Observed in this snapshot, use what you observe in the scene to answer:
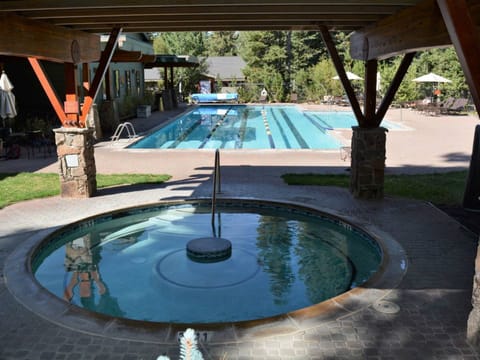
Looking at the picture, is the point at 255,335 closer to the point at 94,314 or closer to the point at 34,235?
the point at 94,314

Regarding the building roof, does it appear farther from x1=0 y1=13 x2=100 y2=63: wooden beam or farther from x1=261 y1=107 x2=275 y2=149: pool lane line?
x1=0 y1=13 x2=100 y2=63: wooden beam

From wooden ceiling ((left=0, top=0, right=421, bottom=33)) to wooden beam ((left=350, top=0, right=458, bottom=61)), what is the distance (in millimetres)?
163

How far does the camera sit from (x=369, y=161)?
9.74 meters

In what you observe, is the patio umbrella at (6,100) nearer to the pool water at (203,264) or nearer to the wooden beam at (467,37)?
the pool water at (203,264)

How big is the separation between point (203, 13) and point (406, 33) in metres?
3.37

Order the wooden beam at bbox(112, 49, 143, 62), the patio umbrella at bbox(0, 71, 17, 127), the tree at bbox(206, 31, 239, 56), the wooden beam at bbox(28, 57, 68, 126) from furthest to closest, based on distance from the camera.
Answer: the tree at bbox(206, 31, 239, 56), the wooden beam at bbox(112, 49, 143, 62), the patio umbrella at bbox(0, 71, 17, 127), the wooden beam at bbox(28, 57, 68, 126)

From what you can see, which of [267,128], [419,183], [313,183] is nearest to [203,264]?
[313,183]

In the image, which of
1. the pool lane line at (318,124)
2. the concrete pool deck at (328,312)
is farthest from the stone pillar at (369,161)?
the pool lane line at (318,124)

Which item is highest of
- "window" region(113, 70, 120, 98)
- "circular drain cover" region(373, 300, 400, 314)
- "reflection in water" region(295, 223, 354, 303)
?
"window" region(113, 70, 120, 98)

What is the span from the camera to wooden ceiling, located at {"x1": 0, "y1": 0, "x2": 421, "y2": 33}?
7.09 meters

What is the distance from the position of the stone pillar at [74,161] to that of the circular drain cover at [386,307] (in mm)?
6877

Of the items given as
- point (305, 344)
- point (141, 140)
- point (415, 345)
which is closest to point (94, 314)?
point (305, 344)

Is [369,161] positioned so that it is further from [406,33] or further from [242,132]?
[242,132]

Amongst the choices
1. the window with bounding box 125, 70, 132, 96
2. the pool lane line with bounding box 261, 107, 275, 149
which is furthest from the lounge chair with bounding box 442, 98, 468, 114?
the window with bounding box 125, 70, 132, 96
